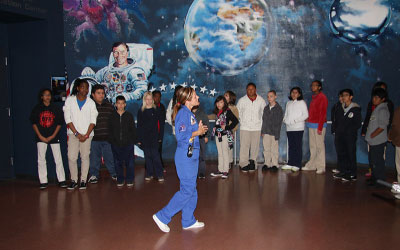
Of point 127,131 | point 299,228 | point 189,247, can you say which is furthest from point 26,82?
point 299,228

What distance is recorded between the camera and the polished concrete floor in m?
3.76

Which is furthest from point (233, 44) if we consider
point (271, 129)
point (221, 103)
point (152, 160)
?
point (152, 160)

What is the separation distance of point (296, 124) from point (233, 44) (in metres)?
2.63

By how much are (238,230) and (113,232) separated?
4.89 ft

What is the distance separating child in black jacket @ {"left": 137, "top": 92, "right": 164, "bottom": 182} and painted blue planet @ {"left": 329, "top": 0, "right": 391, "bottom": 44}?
187 inches

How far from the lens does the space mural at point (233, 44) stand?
26.1 feet

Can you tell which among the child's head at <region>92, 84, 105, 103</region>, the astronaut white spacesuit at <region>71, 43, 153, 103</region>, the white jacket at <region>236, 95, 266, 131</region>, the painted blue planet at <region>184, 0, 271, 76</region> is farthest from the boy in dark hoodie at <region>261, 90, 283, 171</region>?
the child's head at <region>92, 84, 105, 103</region>

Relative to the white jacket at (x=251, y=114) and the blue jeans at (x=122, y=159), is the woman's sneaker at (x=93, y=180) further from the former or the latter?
the white jacket at (x=251, y=114)

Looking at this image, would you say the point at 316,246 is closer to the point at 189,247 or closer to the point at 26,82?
the point at 189,247

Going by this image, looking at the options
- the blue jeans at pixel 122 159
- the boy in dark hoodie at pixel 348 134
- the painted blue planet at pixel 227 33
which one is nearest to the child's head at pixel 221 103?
the painted blue planet at pixel 227 33

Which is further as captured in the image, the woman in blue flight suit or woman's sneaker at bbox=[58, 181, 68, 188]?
woman's sneaker at bbox=[58, 181, 68, 188]

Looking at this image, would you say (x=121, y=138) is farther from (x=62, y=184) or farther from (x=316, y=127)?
(x=316, y=127)

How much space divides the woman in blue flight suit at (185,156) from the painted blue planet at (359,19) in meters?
5.51

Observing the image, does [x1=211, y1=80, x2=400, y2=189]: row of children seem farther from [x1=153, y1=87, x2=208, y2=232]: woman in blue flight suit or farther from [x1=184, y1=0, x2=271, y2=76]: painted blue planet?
[x1=153, y1=87, x2=208, y2=232]: woman in blue flight suit
